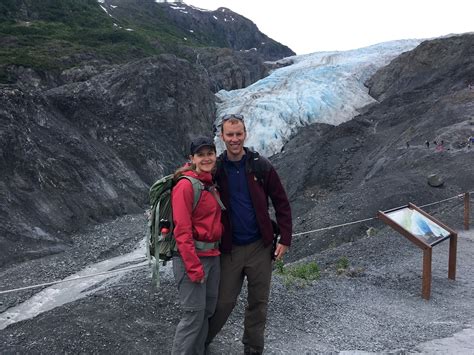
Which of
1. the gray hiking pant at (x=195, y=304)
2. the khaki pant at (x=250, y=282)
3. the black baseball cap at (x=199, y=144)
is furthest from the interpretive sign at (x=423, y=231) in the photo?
the black baseball cap at (x=199, y=144)

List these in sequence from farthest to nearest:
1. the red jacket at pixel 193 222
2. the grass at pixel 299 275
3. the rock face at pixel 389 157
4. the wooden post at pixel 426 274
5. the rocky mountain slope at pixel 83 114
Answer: the rocky mountain slope at pixel 83 114, the rock face at pixel 389 157, the grass at pixel 299 275, the wooden post at pixel 426 274, the red jacket at pixel 193 222

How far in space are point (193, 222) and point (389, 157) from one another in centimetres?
1792

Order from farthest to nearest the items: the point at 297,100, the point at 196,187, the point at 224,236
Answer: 1. the point at 297,100
2. the point at 224,236
3. the point at 196,187

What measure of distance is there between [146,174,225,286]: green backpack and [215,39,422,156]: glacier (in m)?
28.0

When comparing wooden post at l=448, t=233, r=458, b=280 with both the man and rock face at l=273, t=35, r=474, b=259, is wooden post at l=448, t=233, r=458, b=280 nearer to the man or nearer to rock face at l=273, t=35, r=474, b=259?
the man

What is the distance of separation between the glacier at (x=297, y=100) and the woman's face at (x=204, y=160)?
1100 inches

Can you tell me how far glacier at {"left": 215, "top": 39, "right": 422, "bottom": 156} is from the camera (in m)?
34.0

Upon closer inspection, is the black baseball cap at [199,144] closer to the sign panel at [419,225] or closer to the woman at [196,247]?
the woman at [196,247]

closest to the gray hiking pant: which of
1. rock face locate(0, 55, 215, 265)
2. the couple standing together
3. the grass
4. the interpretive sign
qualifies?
the couple standing together

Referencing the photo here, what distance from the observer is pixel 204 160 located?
3.89 metres

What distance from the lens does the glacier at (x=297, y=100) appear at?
34.0m

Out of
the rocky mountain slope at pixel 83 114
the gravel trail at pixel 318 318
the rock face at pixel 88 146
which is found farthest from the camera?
the rocky mountain slope at pixel 83 114

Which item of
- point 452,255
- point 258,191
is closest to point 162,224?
point 258,191

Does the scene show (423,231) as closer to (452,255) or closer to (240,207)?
(452,255)
